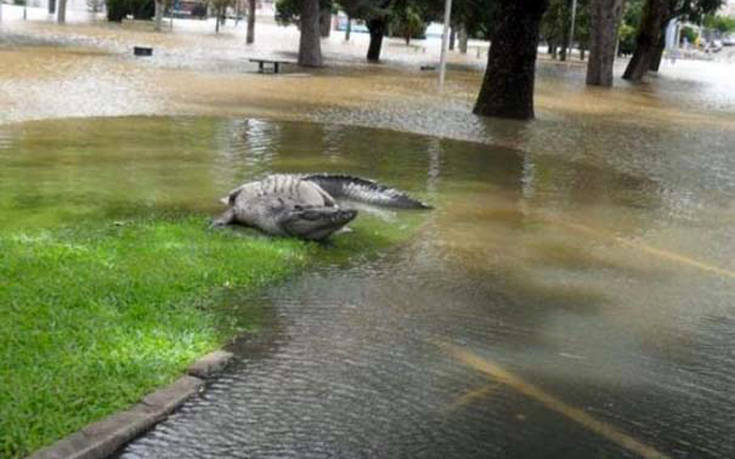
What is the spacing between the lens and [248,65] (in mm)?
27422

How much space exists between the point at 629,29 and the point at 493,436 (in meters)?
57.1

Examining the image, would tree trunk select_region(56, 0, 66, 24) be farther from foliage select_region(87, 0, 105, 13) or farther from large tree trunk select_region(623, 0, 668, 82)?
large tree trunk select_region(623, 0, 668, 82)

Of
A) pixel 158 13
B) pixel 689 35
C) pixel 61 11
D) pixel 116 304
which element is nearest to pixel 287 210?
pixel 116 304

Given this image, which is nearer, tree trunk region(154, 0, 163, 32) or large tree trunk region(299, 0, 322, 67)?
large tree trunk region(299, 0, 322, 67)

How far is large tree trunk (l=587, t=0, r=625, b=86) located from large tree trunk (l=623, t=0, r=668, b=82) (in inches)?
179

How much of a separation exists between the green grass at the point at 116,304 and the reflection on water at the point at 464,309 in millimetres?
286

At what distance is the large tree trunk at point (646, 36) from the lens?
3581 centimetres

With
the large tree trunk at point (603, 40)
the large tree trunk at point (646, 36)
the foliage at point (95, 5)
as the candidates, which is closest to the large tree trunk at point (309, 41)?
the large tree trunk at point (603, 40)

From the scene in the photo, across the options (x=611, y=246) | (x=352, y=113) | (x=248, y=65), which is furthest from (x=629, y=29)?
(x=611, y=246)

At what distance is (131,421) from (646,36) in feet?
115

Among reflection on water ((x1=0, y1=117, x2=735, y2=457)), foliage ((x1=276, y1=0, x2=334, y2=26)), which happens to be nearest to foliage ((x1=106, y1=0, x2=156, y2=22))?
foliage ((x1=276, y1=0, x2=334, y2=26))

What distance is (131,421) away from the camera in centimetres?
423

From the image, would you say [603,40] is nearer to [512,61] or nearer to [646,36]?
[646,36]

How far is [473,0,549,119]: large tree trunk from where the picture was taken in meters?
17.7
